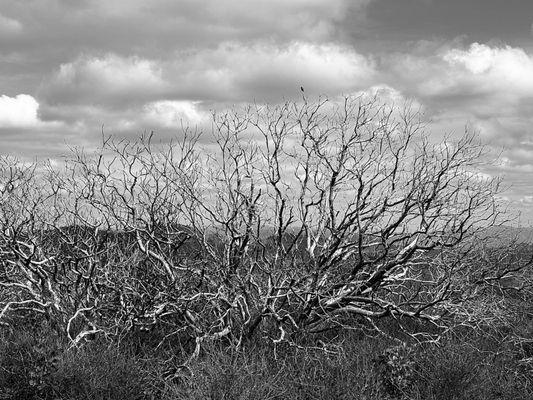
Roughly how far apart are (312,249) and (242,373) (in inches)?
168

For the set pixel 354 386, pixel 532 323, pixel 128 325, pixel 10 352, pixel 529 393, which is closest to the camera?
pixel 354 386

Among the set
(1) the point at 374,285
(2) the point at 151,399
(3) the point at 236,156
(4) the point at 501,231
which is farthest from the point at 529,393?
(3) the point at 236,156

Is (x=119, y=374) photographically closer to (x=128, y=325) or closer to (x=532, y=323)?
(x=128, y=325)

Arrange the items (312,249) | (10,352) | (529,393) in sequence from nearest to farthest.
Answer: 1. (529,393)
2. (10,352)
3. (312,249)

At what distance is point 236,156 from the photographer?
11344 millimetres

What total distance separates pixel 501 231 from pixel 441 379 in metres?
5.24

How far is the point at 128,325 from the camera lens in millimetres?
10875

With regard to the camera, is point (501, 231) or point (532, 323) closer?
point (501, 231)

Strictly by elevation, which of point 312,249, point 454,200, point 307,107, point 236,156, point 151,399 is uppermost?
point 307,107

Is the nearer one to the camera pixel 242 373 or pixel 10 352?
pixel 242 373

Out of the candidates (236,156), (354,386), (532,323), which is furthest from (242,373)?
(532,323)

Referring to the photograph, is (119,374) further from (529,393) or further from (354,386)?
(529,393)

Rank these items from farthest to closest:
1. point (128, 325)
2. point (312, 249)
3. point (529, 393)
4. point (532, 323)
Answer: point (532, 323), point (312, 249), point (128, 325), point (529, 393)

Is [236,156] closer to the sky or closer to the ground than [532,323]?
closer to the sky
